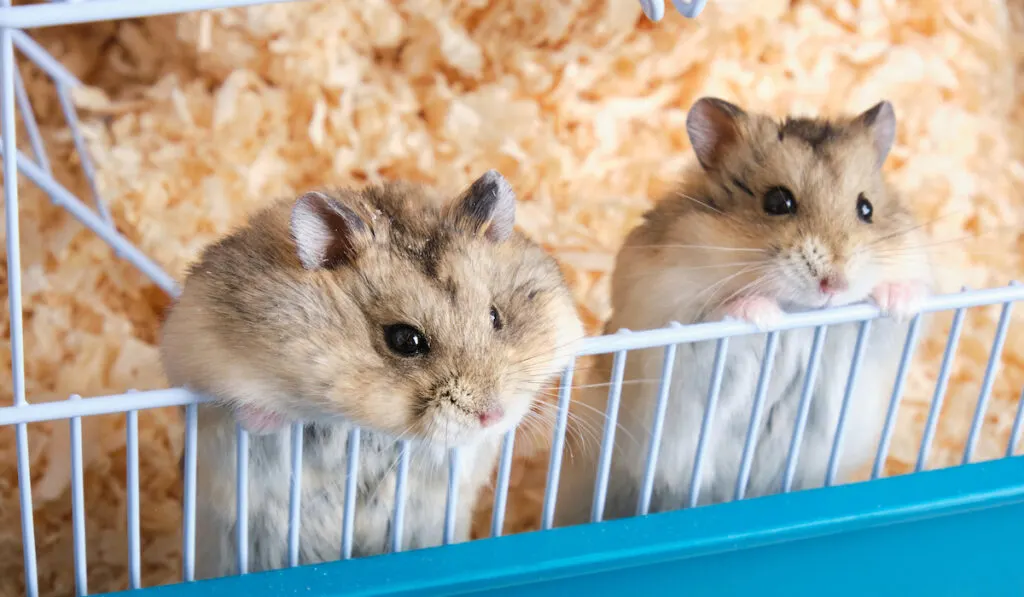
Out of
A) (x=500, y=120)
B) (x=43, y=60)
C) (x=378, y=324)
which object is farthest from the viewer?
(x=500, y=120)

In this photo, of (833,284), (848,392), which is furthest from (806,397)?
(833,284)

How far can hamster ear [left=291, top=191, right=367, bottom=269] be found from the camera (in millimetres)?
1149

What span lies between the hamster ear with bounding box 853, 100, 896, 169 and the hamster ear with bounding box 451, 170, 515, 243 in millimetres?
690

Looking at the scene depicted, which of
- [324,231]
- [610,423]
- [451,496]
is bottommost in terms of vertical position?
[451,496]

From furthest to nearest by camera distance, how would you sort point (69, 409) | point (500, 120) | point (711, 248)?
point (500, 120), point (711, 248), point (69, 409)

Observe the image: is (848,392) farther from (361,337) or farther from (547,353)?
(361,337)

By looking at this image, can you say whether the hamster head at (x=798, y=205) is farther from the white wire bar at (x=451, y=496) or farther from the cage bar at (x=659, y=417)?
the white wire bar at (x=451, y=496)

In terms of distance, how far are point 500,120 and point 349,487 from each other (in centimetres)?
132

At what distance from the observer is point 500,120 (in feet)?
7.88

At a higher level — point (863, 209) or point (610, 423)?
point (863, 209)

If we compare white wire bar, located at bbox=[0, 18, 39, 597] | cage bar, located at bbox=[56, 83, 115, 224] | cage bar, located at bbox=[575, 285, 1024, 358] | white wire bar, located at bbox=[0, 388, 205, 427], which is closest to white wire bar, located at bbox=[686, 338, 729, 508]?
cage bar, located at bbox=[575, 285, 1024, 358]

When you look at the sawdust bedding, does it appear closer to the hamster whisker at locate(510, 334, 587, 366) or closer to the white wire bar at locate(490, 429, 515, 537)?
the white wire bar at locate(490, 429, 515, 537)

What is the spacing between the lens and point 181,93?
2.38 m

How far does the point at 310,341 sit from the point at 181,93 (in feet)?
4.62
